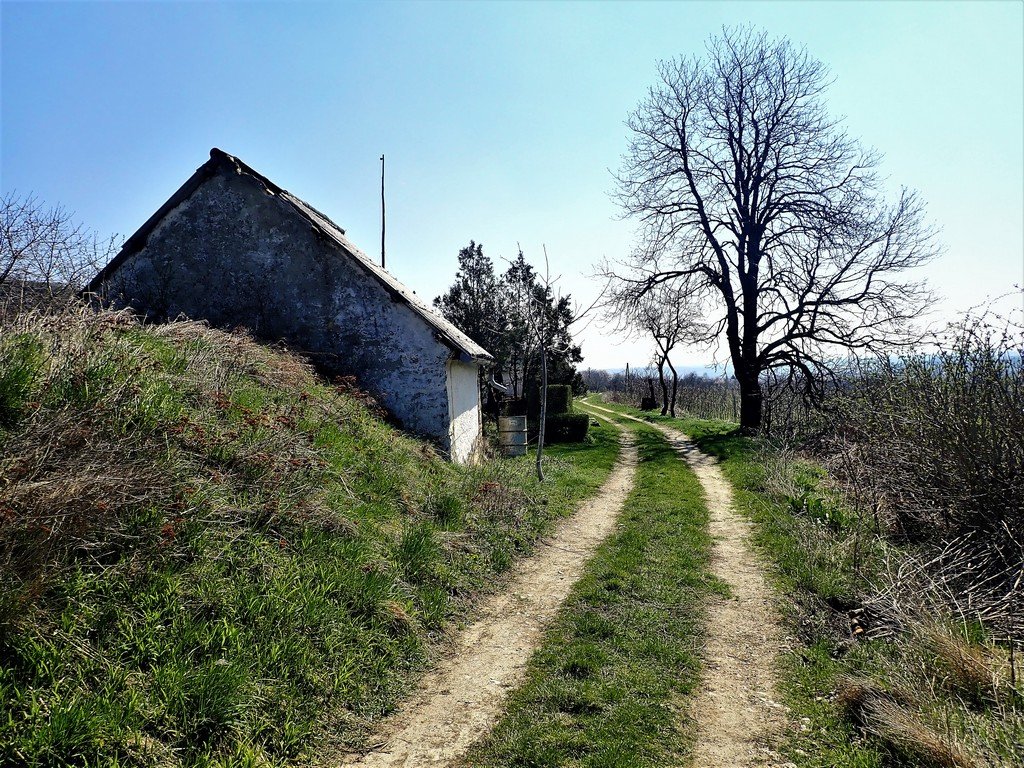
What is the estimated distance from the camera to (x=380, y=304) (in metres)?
11.5

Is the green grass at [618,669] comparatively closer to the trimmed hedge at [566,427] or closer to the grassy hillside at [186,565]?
the grassy hillside at [186,565]

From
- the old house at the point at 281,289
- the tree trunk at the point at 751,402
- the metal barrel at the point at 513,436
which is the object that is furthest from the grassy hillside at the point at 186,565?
the tree trunk at the point at 751,402

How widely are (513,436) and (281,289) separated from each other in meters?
7.03

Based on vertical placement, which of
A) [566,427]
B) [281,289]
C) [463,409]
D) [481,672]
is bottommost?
[481,672]

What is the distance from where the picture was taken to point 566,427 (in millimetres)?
20750

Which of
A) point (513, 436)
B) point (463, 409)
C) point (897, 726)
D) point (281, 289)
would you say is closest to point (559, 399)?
point (513, 436)

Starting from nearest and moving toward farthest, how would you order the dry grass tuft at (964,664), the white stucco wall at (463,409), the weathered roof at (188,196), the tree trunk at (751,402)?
the dry grass tuft at (964,664) → the weathered roof at (188,196) → the white stucco wall at (463,409) → the tree trunk at (751,402)

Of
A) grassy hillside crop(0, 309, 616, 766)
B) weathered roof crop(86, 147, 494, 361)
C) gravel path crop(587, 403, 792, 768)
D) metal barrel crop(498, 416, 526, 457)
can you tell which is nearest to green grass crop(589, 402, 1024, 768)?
gravel path crop(587, 403, 792, 768)

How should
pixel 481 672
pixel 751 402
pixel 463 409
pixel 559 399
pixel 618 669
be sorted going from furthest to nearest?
pixel 559 399 → pixel 751 402 → pixel 463 409 → pixel 481 672 → pixel 618 669

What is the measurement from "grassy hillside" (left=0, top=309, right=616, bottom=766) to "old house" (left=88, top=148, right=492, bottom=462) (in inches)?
154

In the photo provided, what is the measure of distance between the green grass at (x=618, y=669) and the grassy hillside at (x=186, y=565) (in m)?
1.08

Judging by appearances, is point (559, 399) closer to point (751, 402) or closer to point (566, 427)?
point (566, 427)

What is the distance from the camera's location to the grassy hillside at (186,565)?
322 centimetres

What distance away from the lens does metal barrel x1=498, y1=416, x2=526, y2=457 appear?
604 inches
